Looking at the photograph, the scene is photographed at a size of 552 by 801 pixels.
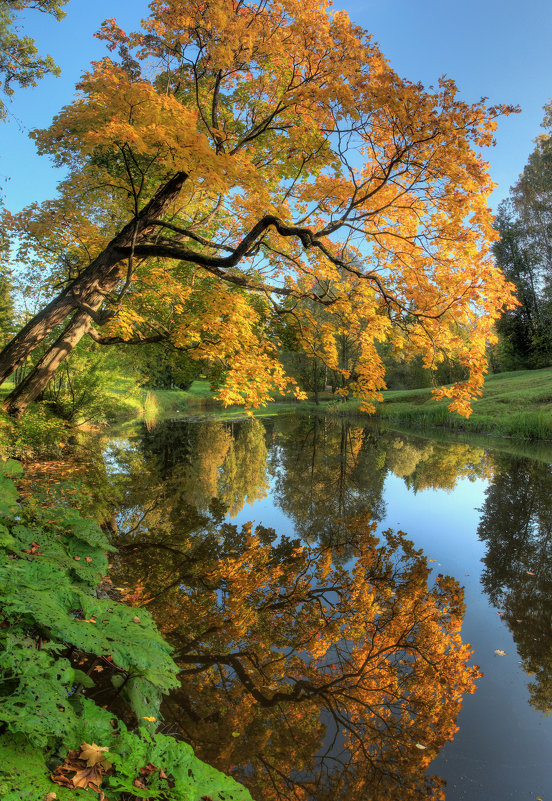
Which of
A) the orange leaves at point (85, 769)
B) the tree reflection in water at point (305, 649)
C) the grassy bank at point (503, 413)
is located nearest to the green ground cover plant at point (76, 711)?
the orange leaves at point (85, 769)

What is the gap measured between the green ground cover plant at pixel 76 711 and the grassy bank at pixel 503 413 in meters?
17.1

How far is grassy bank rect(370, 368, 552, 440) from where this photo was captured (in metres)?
16.6

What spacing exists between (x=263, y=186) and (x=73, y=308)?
4031 millimetres

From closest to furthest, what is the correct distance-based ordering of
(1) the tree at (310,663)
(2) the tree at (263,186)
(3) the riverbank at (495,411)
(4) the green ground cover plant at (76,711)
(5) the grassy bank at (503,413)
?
(4) the green ground cover plant at (76,711)
(1) the tree at (310,663)
(2) the tree at (263,186)
(5) the grassy bank at (503,413)
(3) the riverbank at (495,411)

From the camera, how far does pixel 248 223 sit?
9.04m

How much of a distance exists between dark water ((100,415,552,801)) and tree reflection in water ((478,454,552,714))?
0.02 m

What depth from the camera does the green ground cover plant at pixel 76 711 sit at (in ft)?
4.89

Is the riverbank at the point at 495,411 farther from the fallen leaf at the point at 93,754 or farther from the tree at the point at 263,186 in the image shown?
the fallen leaf at the point at 93,754

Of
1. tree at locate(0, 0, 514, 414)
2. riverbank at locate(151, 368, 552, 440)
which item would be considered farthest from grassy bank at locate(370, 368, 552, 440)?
tree at locate(0, 0, 514, 414)

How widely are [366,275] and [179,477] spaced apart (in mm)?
5923

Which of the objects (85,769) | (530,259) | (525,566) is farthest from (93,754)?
(530,259)

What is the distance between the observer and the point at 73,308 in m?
7.80

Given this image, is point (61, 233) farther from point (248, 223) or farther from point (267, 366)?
point (267, 366)

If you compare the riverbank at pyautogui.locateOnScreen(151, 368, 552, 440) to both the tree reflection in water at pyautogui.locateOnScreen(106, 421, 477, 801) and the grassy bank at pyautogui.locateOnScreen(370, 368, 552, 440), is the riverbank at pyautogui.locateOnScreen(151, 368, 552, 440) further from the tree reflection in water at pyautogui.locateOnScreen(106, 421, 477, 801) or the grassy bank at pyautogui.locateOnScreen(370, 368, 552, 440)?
the tree reflection in water at pyautogui.locateOnScreen(106, 421, 477, 801)
